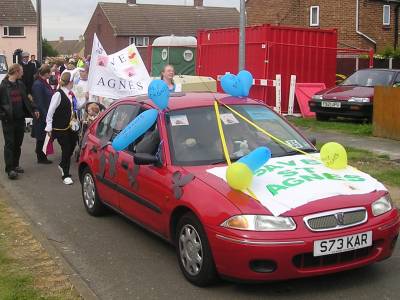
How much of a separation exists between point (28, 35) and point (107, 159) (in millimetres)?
52306

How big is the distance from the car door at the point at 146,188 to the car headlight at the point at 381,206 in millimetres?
1690

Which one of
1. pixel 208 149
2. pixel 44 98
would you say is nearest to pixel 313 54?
pixel 44 98

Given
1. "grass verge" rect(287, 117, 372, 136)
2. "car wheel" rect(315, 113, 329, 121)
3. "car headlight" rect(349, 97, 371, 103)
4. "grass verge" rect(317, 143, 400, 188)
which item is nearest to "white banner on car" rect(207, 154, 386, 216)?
"grass verge" rect(317, 143, 400, 188)

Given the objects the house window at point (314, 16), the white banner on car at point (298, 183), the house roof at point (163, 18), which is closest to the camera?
the white banner on car at point (298, 183)

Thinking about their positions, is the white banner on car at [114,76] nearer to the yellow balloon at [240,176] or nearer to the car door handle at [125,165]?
the car door handle at [125,165]

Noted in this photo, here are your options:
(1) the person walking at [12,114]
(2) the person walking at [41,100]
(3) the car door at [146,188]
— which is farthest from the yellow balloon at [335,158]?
(2) the person walking at [41,100]

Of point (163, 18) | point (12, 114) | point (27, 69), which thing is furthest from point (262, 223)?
point (163, 18)

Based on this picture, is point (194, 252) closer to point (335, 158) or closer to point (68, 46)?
point (335, 158)

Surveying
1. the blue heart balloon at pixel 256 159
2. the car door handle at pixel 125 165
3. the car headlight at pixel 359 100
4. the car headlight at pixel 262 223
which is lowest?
the car headlight at pixel 262 223

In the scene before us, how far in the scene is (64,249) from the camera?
6180 mm

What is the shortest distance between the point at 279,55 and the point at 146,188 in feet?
41.3

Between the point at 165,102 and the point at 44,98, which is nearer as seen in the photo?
the point at 165,102

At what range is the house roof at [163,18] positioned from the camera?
202 ft

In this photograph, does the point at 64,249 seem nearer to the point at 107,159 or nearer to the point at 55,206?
the point at 107,159
